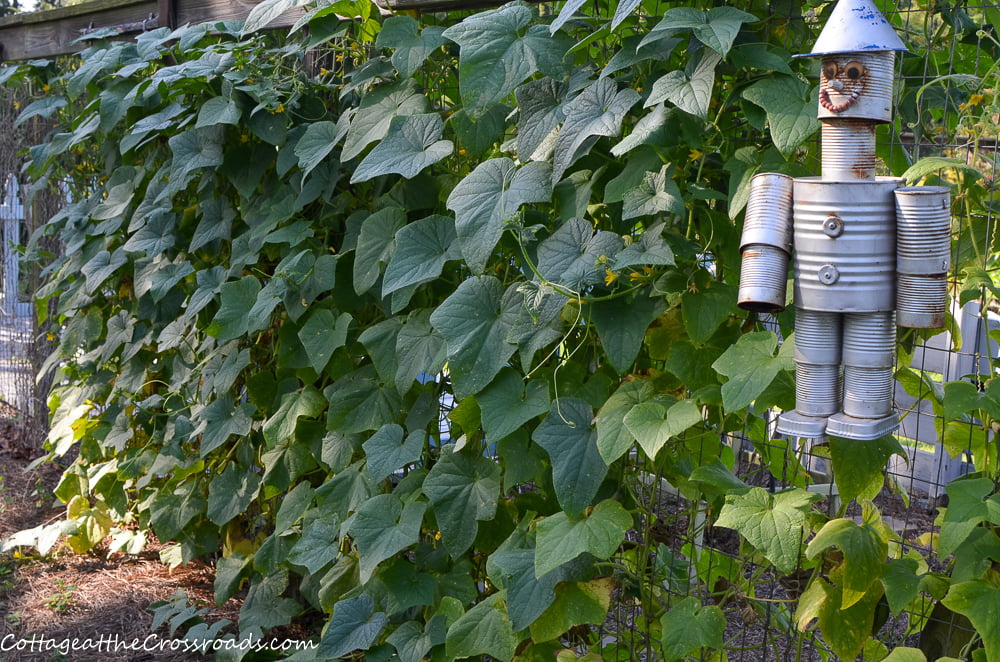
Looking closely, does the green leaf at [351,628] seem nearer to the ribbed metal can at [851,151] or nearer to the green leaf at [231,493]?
the green leaf at [231,493]

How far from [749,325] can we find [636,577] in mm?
499

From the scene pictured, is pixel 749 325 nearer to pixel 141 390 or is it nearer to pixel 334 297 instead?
pixel 334 297

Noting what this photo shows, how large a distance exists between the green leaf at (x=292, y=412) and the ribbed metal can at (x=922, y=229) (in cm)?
153

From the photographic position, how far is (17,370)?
4582 mm

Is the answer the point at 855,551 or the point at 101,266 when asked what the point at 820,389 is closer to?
the point at 855,551

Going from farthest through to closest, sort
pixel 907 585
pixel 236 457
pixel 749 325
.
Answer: pixel 236 457
pixel 749 325
pixel 907 585

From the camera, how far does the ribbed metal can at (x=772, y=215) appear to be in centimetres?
116

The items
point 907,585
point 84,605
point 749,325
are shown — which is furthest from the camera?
point 84,605

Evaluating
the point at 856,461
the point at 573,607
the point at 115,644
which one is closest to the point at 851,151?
the point at 856,461

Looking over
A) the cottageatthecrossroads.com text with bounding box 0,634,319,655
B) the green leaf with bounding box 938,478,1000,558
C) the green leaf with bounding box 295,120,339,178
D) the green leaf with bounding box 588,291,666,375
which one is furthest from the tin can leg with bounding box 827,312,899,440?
the cottageatthecrossroads.com text with bounding box 0,634,319,655

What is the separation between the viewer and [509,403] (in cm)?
168

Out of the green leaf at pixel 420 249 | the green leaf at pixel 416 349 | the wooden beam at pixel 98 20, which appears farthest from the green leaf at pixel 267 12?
the green leaf at pixel 416 349

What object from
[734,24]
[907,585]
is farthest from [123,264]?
[907,585]

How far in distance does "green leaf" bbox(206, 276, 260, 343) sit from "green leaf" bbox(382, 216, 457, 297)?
60 cm
